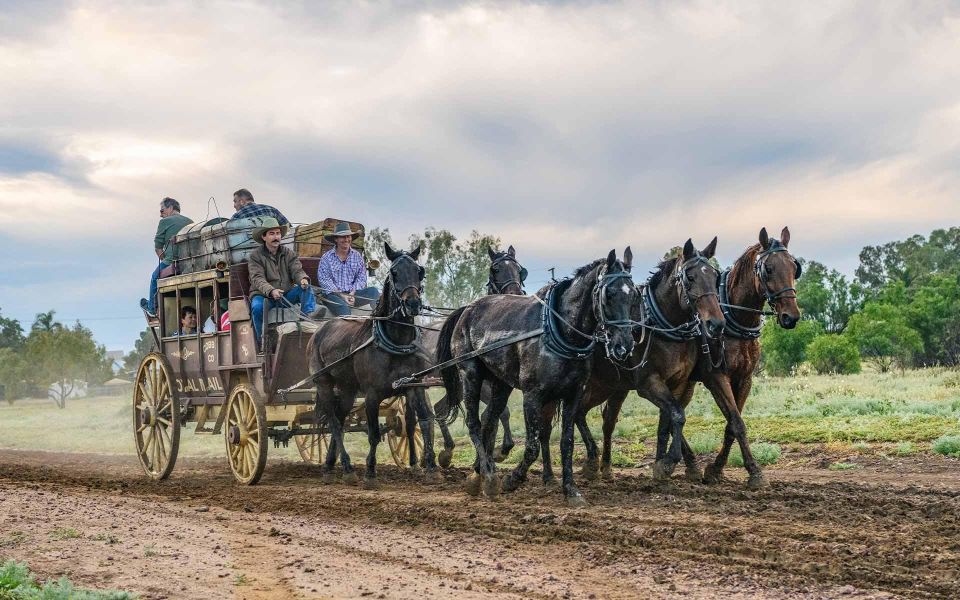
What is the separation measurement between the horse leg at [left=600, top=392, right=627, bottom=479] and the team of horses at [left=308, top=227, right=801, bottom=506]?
0.06ft

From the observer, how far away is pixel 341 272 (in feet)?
43.6

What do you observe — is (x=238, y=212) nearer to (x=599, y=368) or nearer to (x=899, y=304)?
(x=599, y=368)

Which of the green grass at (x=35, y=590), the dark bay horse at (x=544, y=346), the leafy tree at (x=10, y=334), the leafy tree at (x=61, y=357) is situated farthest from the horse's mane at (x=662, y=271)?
the leafy tree at (x=10, y=334)

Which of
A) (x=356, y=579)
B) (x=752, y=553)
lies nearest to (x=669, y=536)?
(x=752, y=553)

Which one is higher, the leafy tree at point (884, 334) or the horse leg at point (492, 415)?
the leafy tree at point (884, 334)

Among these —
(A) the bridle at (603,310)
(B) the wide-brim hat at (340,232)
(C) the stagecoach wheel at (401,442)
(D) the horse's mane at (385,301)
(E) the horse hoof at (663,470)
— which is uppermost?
(B) the wide-brim hat at (340,232)

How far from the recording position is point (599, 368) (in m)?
10.9

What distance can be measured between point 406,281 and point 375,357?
1.11 m

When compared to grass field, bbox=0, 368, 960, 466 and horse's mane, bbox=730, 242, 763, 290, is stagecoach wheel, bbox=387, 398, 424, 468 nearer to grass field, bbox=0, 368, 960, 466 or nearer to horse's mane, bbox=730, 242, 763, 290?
grass field, bbox=0, 368, 960, 466

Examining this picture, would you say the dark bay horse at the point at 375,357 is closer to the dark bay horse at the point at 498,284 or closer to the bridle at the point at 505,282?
the dark bay horse at the point at 498,284

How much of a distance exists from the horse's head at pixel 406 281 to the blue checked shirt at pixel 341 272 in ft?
6.45

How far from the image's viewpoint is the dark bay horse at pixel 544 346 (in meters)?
9.02

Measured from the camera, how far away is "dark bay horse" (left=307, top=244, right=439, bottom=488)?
1123cm

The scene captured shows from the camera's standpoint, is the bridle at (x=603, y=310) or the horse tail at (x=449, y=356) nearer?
the bridle at (x=603, y=310)
